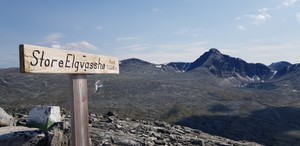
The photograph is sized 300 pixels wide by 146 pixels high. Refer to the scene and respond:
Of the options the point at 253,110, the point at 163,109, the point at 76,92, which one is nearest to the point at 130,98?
the point at 163,109

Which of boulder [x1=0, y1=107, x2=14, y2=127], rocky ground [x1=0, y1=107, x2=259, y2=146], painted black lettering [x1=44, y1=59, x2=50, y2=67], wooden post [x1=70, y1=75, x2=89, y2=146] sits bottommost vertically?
rocky ground [x1=0, y1=107, x2=259, y2=146]

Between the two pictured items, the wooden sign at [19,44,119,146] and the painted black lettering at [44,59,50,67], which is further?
the painted black lettering at [44,59,50,67]

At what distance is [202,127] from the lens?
118 meters

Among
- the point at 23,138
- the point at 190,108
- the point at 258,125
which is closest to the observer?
the point at 23,138

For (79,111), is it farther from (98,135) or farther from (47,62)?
(98,135)

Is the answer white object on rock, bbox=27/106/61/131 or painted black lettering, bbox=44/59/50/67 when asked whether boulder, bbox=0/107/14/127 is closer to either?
white object on rock, bbox=27/106/61/131

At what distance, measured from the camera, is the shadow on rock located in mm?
108750

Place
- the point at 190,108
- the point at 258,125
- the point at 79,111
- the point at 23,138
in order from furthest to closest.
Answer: the point at 190,108 → the point at 258,125 → the point at 23,138 → the point at 79,111

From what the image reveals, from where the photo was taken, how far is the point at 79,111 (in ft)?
27.1

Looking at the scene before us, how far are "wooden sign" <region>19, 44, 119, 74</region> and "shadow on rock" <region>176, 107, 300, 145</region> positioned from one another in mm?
97813

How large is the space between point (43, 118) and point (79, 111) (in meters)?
8.31

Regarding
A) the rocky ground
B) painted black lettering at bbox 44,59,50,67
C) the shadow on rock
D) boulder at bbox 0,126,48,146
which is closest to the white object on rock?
the rocky ground

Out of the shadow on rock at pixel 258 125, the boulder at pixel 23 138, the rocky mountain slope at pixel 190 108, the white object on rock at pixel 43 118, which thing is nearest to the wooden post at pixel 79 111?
the boulder at pixel 23 138

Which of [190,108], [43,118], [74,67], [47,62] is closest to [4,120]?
[43,118]
